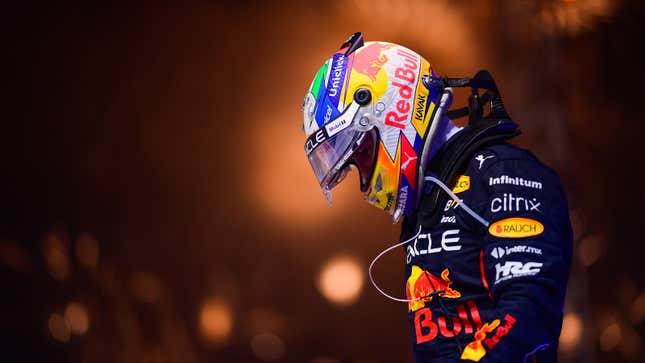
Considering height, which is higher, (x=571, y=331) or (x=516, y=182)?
(x=571, y=331)

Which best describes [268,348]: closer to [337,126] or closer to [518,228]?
[337,126]

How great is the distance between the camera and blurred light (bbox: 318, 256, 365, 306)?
3.08m

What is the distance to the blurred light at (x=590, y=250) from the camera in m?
3.22

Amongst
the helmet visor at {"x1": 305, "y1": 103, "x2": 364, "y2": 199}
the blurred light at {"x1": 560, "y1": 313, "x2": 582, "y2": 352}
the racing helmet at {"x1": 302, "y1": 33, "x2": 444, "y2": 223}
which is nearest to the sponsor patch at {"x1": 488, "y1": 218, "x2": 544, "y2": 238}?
the racing helmet at {"x1": 302, "y1": 33, "x2": 444, "y2": 223}

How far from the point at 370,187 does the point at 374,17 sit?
1.75m

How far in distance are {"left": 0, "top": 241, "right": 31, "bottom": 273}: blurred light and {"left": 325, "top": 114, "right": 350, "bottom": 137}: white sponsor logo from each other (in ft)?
6.65

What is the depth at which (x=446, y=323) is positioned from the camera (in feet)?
4.30

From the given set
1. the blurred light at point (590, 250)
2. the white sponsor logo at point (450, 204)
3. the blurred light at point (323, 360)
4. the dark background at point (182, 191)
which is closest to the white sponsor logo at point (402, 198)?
the white sponsor logo at point (450, 204)

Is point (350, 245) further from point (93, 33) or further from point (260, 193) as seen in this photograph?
point (93, 33)

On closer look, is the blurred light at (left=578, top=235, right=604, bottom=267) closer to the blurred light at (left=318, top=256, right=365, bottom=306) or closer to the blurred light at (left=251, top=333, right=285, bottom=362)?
the blurred light at (left=318, top=256, right=365, bottom=306)

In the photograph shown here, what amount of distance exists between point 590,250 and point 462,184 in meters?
2.15

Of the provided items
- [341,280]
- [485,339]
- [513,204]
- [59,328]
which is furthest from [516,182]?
[59,328]

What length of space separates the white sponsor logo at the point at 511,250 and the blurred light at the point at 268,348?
1.99m

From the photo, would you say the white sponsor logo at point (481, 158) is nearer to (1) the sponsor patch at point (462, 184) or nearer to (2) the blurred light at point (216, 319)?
(1) the sponsor patch at point (462, 184)
